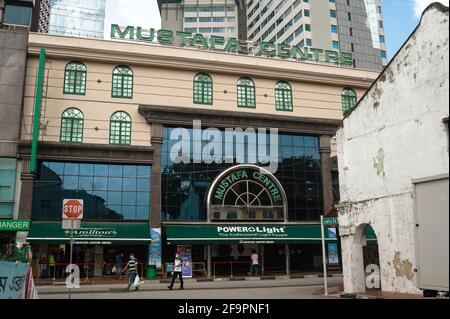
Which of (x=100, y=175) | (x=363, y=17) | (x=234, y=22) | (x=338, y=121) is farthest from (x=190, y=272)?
(x=234, y=22)

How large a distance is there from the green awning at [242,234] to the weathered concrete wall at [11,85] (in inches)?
395

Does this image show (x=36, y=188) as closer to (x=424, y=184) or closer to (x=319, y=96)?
(x=319, y=96)

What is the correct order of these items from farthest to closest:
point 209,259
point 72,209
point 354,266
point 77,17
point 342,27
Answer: point 77,17
point 342,27
point 209,259
point 354,266
point 72,209

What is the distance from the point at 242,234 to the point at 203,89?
9.71m

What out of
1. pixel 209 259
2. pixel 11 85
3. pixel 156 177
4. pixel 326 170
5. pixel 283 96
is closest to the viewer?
pixel 11 85

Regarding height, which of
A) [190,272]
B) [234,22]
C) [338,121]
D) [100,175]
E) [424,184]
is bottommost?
[190,272]

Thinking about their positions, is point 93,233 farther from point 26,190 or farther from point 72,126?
point 72,126

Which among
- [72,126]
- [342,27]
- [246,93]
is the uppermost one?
[342,27]

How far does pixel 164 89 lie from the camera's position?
2911cm

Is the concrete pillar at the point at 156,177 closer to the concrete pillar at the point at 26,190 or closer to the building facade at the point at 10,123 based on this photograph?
the concrete pillar at the point at 26,190

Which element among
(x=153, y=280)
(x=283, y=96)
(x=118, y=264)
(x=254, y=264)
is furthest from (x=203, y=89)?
(x=153, y=280)

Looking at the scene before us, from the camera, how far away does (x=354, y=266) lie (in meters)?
15.6

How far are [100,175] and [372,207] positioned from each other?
56.8 feet

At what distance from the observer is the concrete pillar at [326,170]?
3072 centimetres
